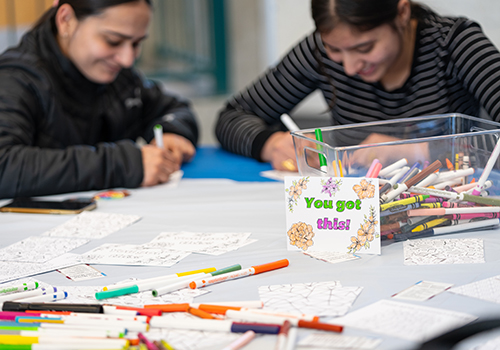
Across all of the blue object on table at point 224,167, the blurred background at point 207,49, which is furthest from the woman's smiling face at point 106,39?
the blurred background at point 207,49

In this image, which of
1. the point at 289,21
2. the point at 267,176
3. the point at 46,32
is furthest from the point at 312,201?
the point at 289,21

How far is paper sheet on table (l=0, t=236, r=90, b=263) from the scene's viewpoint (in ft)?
2.39

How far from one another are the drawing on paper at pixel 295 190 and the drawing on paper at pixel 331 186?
0.08 ft

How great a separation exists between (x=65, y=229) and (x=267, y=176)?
0.52m

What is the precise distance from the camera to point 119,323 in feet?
1.55

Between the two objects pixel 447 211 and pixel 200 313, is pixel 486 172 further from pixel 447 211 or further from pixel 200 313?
pixel 200 313

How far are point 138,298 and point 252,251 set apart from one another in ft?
0.65

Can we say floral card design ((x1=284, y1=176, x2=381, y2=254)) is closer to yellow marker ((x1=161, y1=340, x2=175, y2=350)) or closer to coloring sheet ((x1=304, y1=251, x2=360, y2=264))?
coloring sheet ((x1=304, y1=251, x2=360, y2=264))

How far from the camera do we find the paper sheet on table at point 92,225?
2.76ft

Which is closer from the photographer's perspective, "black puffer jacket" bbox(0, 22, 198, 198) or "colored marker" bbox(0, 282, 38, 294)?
"colored marker" bbox(0, 282, 38, 294)

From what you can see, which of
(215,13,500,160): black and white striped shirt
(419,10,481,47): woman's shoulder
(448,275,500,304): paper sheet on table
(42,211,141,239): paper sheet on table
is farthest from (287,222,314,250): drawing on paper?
(419,10,481,47): woman's shoulder

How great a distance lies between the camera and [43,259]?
72 centimetres

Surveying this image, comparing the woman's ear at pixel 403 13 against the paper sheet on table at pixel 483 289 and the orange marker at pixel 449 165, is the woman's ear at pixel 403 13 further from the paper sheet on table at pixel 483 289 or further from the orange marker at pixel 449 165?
the paper sheet on table at pixel 483 289

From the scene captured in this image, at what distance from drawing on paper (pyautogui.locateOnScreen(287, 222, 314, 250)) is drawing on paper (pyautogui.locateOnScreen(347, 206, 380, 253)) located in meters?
0.06
